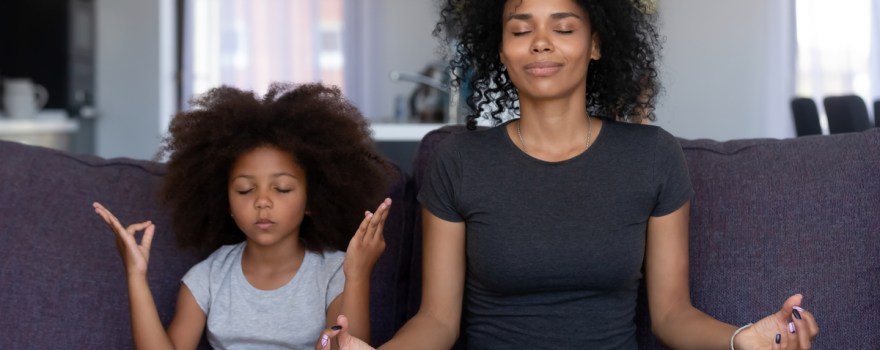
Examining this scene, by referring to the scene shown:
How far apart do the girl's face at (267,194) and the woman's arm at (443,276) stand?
23cm

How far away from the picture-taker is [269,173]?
1.79 m

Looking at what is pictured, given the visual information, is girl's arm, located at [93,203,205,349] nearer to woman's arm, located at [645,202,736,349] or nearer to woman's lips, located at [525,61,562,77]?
woman's lips, located at [525,61,562,77]

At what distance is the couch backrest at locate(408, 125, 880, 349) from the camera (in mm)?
1766

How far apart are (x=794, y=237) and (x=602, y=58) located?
0.44 m

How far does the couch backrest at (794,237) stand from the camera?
5.79 ft

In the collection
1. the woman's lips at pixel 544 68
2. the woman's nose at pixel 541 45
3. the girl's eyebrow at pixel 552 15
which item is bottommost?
the woman's lips at pixel 544 68

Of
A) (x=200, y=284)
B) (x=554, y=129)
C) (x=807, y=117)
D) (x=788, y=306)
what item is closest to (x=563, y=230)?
(x=554, y=129)

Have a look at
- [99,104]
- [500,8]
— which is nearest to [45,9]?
[99,104]

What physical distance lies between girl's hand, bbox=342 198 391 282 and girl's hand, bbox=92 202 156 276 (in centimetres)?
31

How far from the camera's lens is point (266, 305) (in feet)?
5.96

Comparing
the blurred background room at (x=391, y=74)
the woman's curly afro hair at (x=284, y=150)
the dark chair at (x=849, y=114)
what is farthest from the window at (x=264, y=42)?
the woman's curly afro hair at (x=284, y=150)

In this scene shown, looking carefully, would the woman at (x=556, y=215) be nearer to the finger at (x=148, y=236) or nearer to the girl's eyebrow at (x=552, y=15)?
the girl's eyebrow at (x=552, y=15)

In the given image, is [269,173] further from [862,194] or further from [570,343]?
[862,194]

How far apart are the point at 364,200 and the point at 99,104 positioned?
17.2 feet
